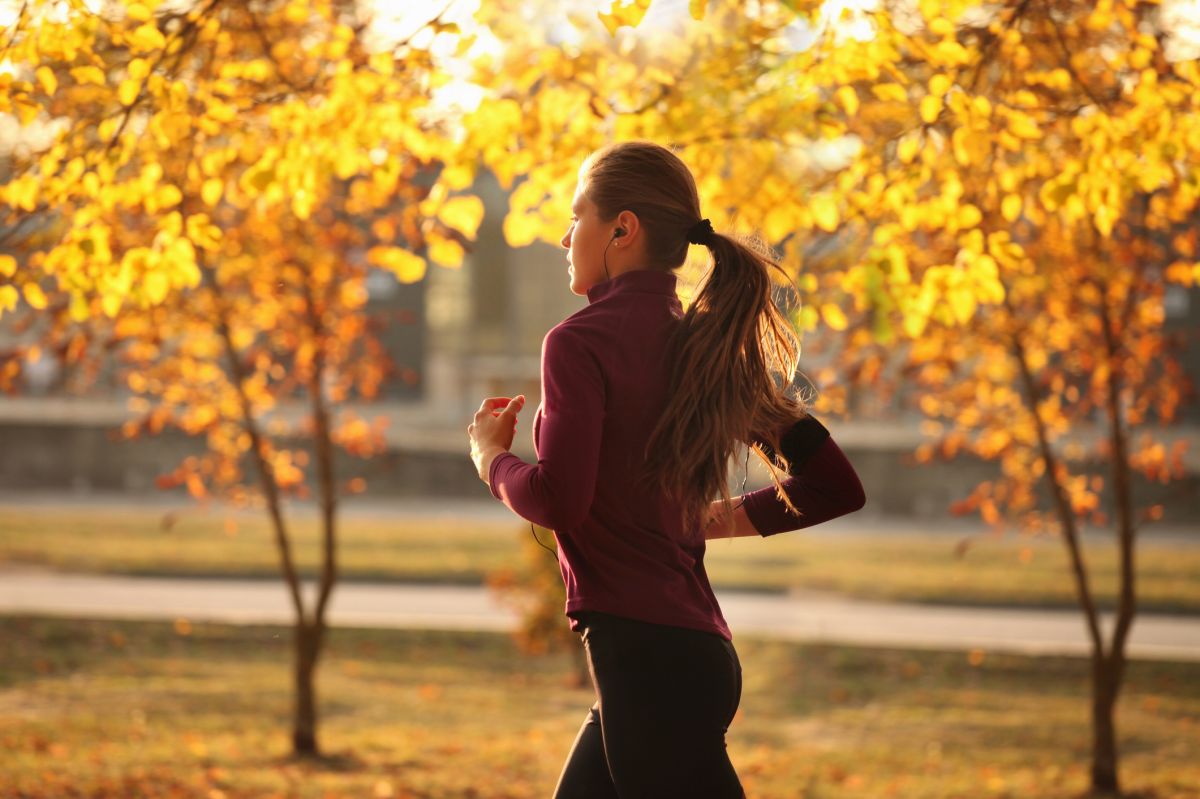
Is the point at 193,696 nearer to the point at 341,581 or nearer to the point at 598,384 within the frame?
the point at 341,581

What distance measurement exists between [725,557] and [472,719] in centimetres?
734

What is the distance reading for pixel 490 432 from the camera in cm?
220

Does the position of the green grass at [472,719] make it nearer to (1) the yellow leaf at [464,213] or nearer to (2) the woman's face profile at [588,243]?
(1) the yellow leaf at [464,213]

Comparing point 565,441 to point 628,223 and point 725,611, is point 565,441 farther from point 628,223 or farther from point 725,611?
point 725,611

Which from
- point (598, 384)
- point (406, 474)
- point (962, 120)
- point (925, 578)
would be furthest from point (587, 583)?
point (406, 474)

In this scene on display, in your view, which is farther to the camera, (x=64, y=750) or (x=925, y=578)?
(x=925, y=578)

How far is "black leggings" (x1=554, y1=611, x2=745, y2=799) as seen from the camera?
207 centimetres

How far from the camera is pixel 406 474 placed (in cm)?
2344

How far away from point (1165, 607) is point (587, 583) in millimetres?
12196

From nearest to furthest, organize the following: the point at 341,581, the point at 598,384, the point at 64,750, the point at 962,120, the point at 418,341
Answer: the point at 598,384 < the point at 962,120 < the point at 64,750 < the point at 341,581 < the point at 418,341

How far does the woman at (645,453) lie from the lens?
2.01m

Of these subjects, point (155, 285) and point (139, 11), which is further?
point (155, 285)

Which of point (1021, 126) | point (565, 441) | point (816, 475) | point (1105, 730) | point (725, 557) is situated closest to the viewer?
point (565, 441)

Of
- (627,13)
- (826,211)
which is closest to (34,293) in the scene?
(627,13)
